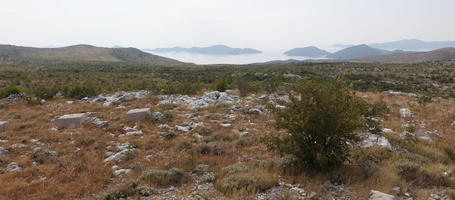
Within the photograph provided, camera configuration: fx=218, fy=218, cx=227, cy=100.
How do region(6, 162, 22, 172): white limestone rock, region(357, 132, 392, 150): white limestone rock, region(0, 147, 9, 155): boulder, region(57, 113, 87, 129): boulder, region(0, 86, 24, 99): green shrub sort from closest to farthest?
region(6, 162, 22, 172): white limestone rock
region(357, 132, 392, 150): white limestone rock
region(0, 147, 9, 155): boulder
region(57, 113, 87, 129): boulder
region(0, 86, 24, 99): green shrub

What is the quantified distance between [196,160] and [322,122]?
121 inches

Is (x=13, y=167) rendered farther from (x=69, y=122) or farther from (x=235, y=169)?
(x=235, y=169)

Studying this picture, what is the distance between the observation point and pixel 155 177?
4352 mm

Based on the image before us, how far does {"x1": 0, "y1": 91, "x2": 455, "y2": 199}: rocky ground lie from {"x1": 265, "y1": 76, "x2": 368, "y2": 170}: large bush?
0.42 m

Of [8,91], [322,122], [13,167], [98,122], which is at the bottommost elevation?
Answer: [13,167]

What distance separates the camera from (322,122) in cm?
385

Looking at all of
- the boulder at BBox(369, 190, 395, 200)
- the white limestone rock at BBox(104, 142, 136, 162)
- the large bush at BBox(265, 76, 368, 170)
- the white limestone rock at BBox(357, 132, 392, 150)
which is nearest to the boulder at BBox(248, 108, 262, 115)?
the white limestone rock at BBox(357, 132, 392, 150)

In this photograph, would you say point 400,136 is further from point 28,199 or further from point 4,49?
point 4,49

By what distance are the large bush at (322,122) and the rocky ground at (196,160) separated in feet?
1.39

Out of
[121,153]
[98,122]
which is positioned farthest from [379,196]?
[98,122]

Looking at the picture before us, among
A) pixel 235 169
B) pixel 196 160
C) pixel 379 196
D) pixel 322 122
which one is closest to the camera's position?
pixel 379 196

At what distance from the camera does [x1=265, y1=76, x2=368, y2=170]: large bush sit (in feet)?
12.7

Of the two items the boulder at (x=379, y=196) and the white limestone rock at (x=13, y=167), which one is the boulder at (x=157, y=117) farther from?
the boulder at (x=379, y=196)

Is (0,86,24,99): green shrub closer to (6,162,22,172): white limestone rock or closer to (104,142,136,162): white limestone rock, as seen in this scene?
(6,162,22,172): white limestone rock
